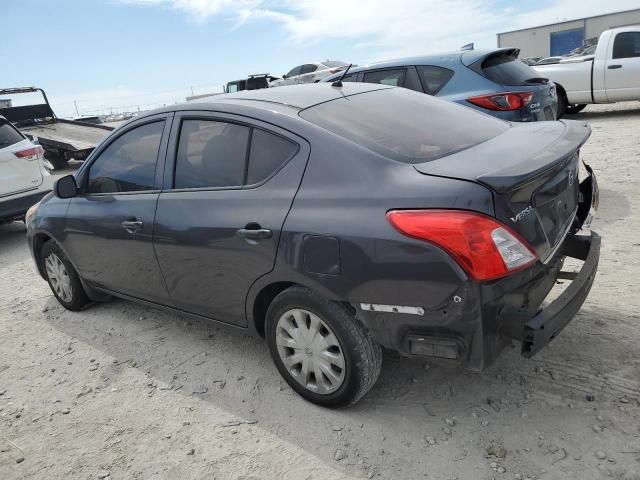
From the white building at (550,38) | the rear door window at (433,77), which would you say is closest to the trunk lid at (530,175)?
the rear door window at (433,77)

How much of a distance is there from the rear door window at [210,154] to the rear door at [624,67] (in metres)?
10.6

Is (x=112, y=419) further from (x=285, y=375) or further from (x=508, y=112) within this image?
(x=508, y=112)

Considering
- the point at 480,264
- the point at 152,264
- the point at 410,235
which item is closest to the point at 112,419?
the point at 152,264

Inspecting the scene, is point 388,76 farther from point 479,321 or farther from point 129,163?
point 479,321

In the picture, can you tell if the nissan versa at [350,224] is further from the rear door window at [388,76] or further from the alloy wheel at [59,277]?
the rear door window at [388,76]

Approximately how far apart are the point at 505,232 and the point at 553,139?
879 mm

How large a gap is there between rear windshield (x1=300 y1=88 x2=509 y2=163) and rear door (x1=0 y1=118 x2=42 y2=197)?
575 cm

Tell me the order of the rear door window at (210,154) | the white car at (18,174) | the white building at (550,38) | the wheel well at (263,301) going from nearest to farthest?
the wheel well at (263,301) → the rear door window at (210,154) → the white car at (18,174) → the white building at (550,38)

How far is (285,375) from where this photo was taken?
288 centimetres

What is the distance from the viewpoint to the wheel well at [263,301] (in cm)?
275

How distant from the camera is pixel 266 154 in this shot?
2.76 meters

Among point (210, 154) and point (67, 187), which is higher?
point (210, 154)

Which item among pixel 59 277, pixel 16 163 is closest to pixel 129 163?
pixel 59 277

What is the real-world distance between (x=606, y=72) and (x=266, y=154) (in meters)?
10.7
